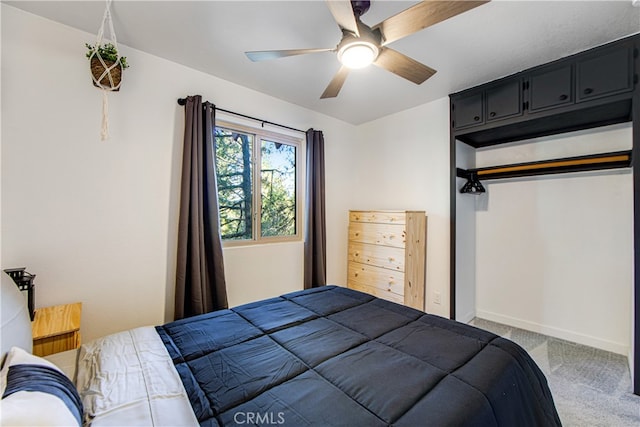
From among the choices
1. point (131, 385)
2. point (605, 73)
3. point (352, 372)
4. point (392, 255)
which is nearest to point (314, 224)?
point (392, 255)

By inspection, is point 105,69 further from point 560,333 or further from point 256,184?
point 560,333

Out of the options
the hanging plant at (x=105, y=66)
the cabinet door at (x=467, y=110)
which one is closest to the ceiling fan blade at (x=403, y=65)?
the cabinet door at (x=467, y=110)

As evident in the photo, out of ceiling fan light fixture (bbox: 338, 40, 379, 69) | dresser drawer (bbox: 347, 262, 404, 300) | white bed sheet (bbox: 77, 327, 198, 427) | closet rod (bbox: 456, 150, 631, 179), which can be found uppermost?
ceiling fan light fixture (bbox: 338, 40, 379, 69)

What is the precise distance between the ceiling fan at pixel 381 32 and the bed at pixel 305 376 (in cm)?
162

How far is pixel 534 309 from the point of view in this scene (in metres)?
2.85

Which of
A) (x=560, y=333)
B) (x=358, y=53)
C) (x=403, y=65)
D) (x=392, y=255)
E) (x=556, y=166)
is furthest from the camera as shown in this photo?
(x=392, y=255)

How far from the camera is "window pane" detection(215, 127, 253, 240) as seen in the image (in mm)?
2732

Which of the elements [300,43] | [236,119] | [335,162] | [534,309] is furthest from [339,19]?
[534,309]

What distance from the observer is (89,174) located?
1981 millimetres

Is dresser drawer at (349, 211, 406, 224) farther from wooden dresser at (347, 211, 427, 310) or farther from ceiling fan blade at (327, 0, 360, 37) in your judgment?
ceiling fan blade at (327, 0, 360, 37)

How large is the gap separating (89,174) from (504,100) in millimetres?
3561

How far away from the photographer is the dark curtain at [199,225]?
2.29 metres

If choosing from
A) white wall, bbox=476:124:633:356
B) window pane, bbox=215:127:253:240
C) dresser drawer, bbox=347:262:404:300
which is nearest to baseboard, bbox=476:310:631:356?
white wall, bbox=476:124:633:356

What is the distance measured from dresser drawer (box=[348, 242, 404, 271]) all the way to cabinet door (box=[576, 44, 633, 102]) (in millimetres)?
2023
